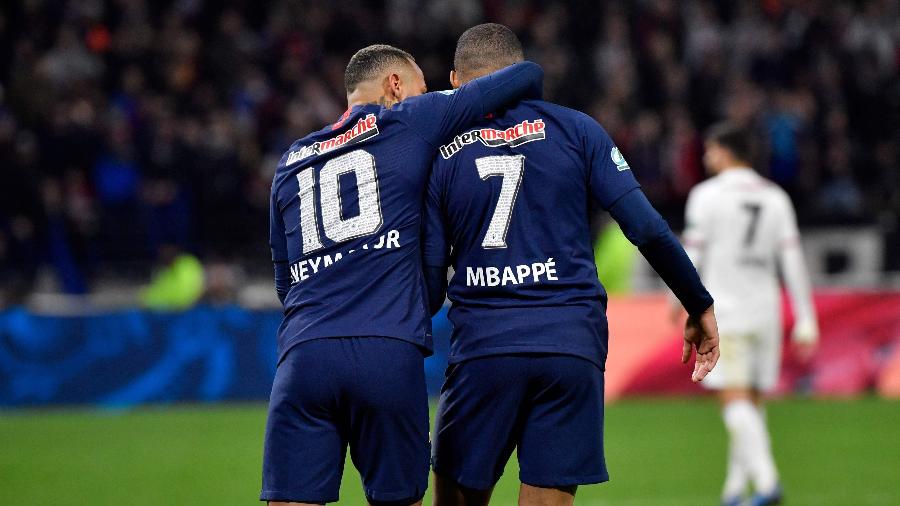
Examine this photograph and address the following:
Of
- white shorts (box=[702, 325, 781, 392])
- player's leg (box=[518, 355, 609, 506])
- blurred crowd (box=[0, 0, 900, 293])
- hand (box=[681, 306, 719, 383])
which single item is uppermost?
blurred crowd (box=[0, 0, 900, 293])

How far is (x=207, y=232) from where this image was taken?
56.4 ft

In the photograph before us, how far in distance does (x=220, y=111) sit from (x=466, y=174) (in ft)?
43.1

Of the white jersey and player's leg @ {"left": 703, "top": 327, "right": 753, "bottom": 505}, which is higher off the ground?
the white jersey

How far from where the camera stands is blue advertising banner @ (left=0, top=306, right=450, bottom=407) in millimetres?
13672

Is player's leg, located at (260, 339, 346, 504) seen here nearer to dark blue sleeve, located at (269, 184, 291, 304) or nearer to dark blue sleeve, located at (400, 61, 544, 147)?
dark blue sleeve, located at (269, 184, 291, 304)

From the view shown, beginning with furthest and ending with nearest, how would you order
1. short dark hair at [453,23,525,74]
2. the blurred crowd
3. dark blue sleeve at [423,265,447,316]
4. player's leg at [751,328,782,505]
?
1. the blurred crowd
2. player's leg at [751,328,782,505]
3. short dark hair at [453,23,525,74]
4. dark blue sleeve at [423,265,447,316]

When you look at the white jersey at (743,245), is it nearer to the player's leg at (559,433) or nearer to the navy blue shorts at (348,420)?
the player's leg at (559,433)

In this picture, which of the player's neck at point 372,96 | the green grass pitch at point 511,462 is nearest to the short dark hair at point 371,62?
the player's neck at point 372,96

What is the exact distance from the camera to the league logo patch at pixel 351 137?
4715 millimetres

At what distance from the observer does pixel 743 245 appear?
8.69m

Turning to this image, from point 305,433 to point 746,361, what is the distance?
4583 millimetres

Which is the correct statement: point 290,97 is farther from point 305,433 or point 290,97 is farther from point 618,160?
point 305,433

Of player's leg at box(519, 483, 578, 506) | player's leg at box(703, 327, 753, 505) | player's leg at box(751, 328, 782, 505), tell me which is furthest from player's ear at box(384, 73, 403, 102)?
player's leg at box(751, 328, 782, 505)

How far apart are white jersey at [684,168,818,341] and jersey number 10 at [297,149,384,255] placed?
14.4 ft
